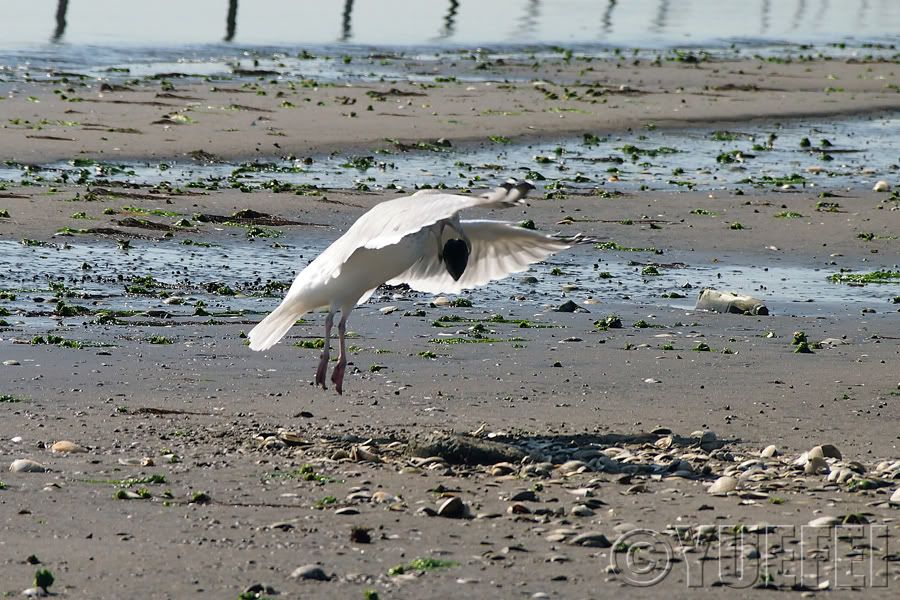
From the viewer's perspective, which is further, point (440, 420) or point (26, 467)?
point (440, 420)

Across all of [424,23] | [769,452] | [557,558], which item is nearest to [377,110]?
[769,452]

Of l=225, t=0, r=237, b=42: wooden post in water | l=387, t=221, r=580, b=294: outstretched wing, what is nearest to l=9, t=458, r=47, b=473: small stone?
l=387, t=221, r=580, b=294: outstretched wing

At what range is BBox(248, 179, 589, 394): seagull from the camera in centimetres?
726

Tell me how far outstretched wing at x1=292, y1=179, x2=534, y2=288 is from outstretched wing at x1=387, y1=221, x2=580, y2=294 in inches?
33.0

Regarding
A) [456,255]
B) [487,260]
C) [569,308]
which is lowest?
[569,308]

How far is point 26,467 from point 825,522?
138 inches

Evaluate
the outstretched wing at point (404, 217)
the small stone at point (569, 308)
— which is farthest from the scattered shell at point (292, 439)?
the small stone at point (569, 308)

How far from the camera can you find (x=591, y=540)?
575cm

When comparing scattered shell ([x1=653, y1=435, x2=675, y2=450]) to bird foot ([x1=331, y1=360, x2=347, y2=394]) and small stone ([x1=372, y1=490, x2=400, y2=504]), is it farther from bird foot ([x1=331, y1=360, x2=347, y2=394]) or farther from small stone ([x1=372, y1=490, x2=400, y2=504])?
bird foot ([x1=331, y1=360, x2=347, y2=394])

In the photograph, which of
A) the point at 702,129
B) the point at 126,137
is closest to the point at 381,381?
the point at 126,137

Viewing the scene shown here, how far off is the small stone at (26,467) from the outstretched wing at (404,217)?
1.90 meters

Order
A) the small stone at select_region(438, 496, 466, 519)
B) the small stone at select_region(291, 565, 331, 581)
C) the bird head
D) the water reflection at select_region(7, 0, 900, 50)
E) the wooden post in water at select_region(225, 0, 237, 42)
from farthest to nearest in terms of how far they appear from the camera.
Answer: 1. the wooden post in water at select_region(225, 0, 237, 42)
2. the water reflection at select_region(7, 0, 900, 50)
3. the bird head
4. the small stone at select_region(438, 496, 466, 519)
5. the small stone at select_region(291, 565, 331, 581)

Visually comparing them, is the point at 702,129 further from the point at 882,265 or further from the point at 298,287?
the point at 298,287

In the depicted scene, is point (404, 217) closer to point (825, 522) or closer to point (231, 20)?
point (825, 522)
